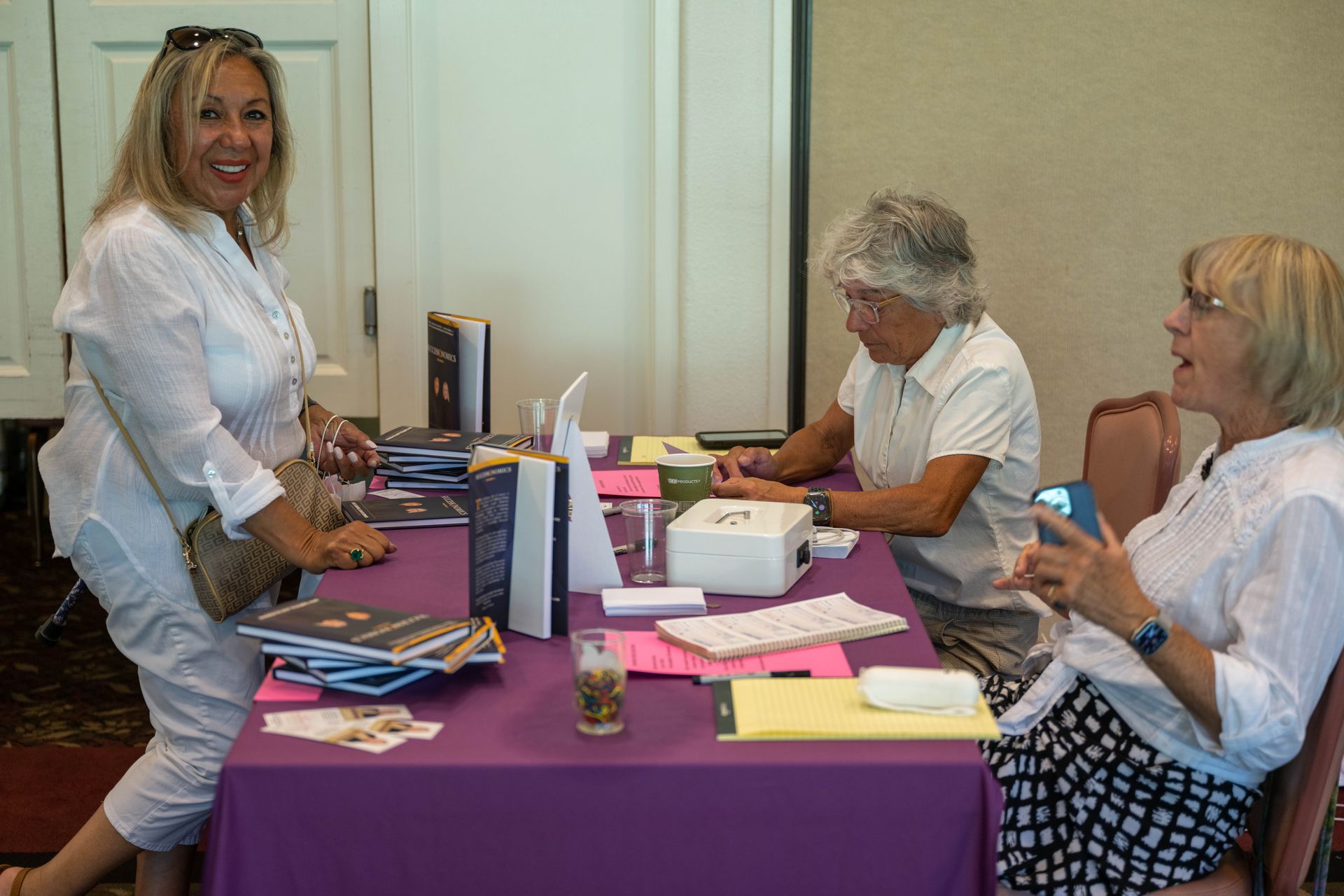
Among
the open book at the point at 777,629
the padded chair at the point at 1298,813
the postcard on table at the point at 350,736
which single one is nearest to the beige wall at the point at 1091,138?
the open book at the point at 777,629

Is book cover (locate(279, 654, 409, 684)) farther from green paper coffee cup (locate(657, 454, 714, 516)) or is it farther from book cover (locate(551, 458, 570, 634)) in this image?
green paper coffee cup (locate(657, 454, 714, 516))

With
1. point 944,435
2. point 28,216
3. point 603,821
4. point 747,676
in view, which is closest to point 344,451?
point 944,435

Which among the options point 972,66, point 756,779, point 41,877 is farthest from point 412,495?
point 972,66

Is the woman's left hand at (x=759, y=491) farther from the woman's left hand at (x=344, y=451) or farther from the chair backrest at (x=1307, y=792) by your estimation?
the chair backrest at (x=1307, y=792)

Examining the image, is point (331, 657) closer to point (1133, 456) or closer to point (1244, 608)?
point (1244, 608)

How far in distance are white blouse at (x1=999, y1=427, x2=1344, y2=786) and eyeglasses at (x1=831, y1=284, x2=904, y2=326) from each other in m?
0.79

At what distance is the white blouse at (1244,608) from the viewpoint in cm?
143

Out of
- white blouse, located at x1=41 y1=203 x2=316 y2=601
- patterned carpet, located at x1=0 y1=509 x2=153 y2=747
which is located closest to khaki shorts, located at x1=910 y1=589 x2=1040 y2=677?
white blouse, located at x1=41 y1=203 x2=316 y2=601

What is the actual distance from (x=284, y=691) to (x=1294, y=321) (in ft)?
4.49

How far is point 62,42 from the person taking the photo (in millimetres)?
3762

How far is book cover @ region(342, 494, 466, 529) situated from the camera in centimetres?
218

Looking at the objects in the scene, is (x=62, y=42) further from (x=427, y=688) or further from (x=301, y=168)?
(x=427, y=688)

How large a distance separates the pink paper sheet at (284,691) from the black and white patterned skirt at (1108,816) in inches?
36.8

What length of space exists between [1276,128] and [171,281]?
3.27m
